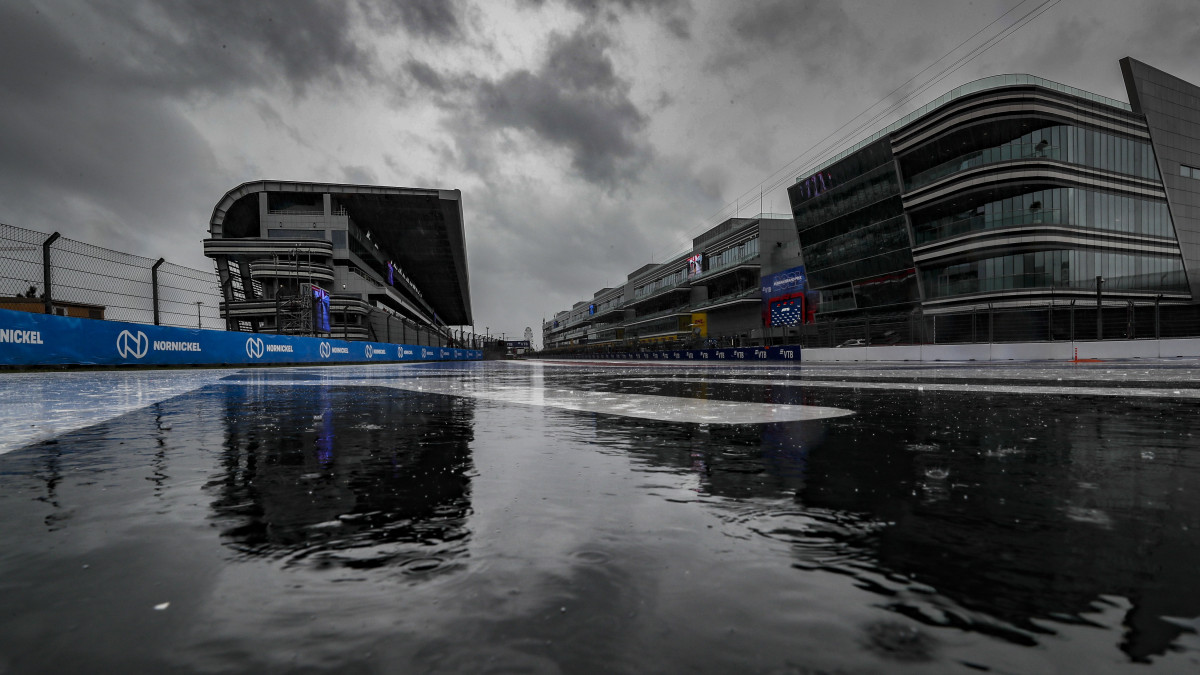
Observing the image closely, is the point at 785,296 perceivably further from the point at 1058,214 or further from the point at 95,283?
the point at 95,283

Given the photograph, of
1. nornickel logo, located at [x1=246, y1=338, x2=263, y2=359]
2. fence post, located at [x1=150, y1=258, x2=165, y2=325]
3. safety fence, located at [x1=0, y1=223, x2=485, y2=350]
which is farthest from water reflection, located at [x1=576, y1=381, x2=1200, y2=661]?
nornickel logo, located at [x1=246, y1=338, x2=263, y2=359]

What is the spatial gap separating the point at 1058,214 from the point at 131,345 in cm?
5252

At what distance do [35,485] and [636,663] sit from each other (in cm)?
310

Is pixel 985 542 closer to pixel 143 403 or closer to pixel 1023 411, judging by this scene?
pixel 1023 411

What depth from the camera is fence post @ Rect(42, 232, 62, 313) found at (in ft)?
43.0

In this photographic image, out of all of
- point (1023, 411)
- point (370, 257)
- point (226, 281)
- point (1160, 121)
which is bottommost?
point (1023, 411)

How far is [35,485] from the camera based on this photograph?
8.16 ft

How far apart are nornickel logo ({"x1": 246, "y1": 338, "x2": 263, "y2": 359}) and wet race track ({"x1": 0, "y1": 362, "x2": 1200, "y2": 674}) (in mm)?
20684

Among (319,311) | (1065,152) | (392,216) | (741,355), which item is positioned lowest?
(741,355)

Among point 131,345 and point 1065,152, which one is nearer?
point 131,345

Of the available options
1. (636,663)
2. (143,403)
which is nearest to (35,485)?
(636,663)

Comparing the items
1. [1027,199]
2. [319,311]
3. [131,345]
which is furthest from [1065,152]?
[319,311]

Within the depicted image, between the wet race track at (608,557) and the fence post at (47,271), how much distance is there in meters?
14.1

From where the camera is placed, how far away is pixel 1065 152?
38.7m
